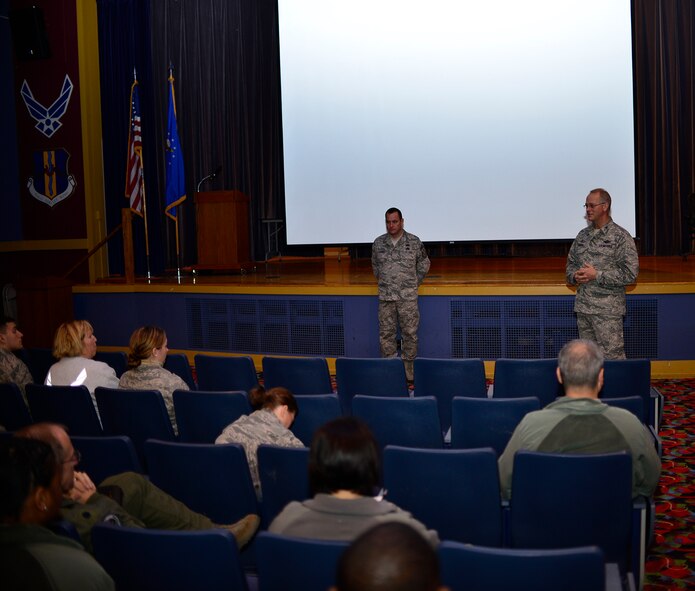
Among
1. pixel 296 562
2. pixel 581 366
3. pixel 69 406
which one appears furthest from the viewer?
pixel 69 406

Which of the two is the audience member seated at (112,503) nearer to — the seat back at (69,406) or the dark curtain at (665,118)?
the seat back at (69,406)

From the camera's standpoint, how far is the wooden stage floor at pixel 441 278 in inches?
279

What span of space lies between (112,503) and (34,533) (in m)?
0.60

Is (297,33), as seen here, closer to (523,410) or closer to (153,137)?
(153,137)

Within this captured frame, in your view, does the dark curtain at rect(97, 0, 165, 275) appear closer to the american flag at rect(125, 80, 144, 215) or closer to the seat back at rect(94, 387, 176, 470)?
the american flag at rect(125, 80, 144, 215)

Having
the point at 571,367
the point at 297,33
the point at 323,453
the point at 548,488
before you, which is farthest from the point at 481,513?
the point at 297,33

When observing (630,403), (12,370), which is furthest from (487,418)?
(12,370)

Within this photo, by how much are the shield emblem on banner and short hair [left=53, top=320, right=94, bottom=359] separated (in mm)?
6955

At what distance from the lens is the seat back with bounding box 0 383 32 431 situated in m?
4.38

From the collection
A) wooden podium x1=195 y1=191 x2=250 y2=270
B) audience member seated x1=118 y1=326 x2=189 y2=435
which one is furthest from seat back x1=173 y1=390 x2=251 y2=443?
wooden podium x1=195 y1=191 x2=250 y2=270

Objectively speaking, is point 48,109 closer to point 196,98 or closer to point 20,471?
point 196,98

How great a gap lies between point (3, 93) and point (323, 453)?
35.2 feet

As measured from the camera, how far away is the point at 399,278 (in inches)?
275

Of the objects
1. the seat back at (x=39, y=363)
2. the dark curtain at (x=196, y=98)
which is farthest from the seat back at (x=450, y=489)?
the dark curtain at (x=196, y=98)
